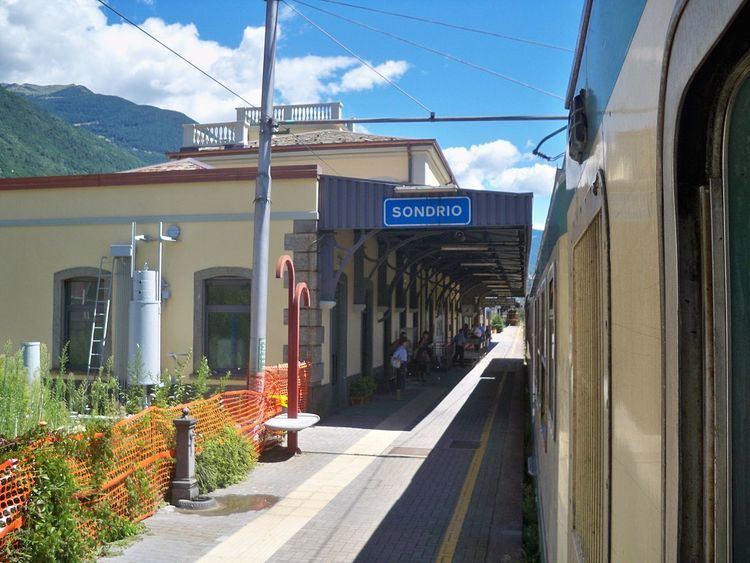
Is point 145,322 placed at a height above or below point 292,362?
above

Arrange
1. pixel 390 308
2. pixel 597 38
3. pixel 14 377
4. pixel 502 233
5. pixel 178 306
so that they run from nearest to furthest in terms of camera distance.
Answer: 1. pixel 597 38
2. pixel 14 377
3. pixel 178 306
4. pixel 502 233
5. pixel 390 308

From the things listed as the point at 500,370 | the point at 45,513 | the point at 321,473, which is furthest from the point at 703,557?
the point at 500,370

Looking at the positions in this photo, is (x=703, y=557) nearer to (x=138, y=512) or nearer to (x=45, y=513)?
(x=45, y=513)

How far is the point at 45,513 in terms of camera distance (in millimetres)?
5996

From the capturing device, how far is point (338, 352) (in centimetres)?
1647

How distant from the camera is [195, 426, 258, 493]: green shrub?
909cm

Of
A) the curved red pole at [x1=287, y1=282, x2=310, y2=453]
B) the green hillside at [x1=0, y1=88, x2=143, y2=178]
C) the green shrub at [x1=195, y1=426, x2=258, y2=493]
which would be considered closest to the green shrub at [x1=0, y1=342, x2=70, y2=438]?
the green shrub at [x1=195, y1=426, x2=258, y2=493]

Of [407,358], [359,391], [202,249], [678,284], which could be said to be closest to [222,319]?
[202,249]

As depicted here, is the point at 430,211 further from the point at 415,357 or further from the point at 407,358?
the point at 415,357

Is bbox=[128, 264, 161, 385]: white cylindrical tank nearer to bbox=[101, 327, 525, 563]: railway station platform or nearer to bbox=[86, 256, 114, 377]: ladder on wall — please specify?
bbox=[101, 327, 525, 563]: railway station platform

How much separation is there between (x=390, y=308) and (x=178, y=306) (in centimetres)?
734

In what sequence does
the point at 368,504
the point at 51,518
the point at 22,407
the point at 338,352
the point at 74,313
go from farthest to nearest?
1. the point at 338,352
2. the point at 74,313
3. the point at 368,504
4. the point at 22,407
5. the point at 51,518

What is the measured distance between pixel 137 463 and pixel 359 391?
9970 mm

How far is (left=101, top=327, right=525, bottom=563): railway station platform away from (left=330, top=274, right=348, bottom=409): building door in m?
1.34
